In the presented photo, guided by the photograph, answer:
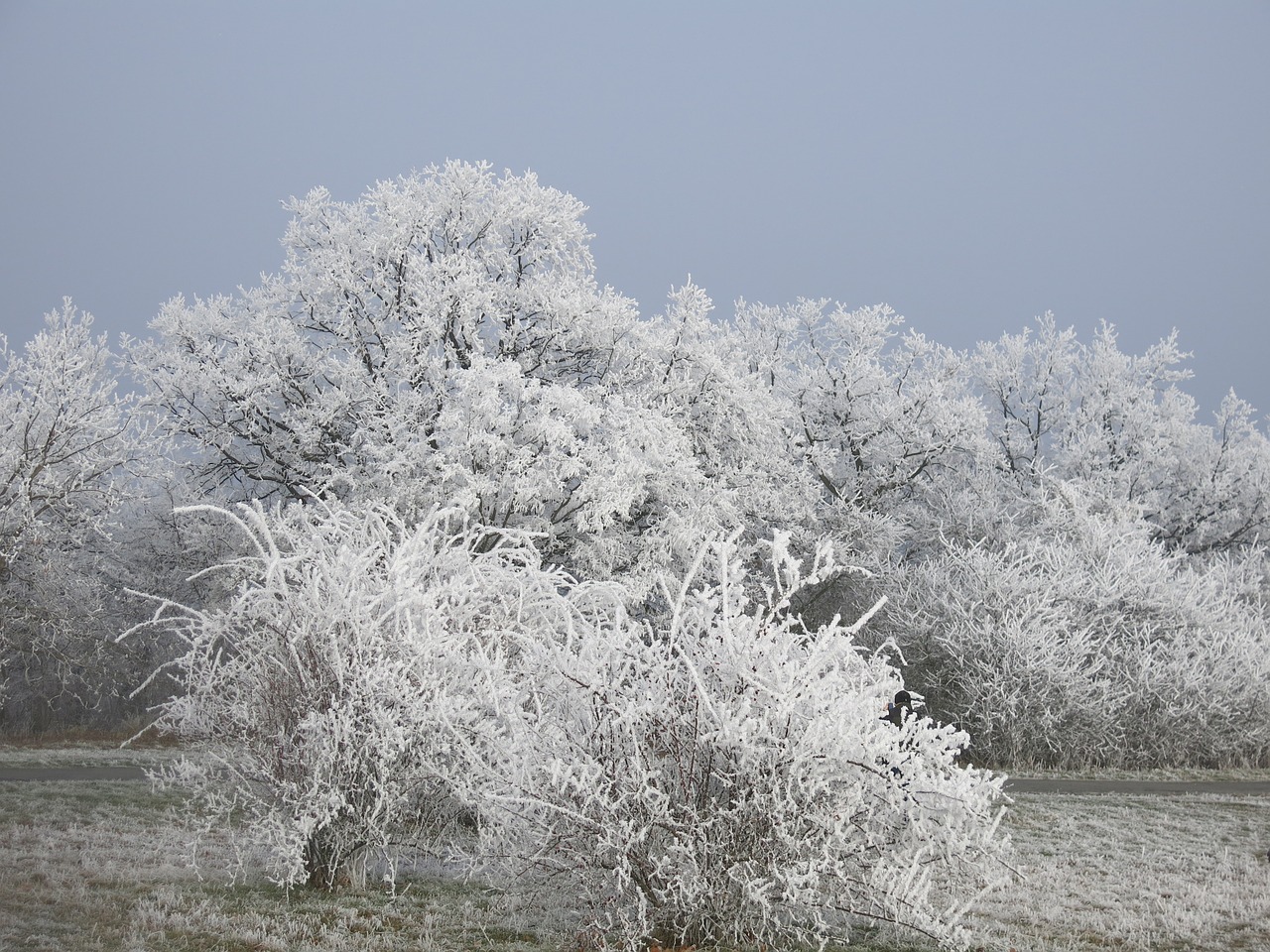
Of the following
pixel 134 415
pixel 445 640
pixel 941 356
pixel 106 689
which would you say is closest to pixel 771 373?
pixel 941 356

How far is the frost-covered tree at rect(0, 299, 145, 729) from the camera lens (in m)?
17.2

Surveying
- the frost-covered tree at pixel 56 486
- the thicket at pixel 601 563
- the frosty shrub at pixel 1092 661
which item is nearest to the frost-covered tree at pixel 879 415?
the thicket at pixel 601 563

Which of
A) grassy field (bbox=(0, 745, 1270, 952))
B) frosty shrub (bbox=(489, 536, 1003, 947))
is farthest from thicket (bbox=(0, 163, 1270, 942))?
grassy field (bbox=(0, 745, 1270, 952))

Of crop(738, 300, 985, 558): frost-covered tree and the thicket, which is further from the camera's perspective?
crop(738, 300, 985, 558): frost-covered tree

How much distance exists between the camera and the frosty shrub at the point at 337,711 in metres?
7.23

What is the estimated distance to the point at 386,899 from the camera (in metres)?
7.58

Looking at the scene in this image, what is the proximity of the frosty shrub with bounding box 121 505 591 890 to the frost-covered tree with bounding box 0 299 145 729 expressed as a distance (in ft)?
34.0

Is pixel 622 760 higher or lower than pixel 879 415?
lower

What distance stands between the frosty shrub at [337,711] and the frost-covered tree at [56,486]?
1037 cm

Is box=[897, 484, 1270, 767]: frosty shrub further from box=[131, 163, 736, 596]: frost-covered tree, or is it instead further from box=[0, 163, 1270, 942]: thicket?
box=[131, 163, 736, 596]: frost-covered tree

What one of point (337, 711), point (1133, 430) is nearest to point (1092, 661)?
point (1133, 430)

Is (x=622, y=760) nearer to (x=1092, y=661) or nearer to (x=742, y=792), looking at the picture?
(x=742, y=792)

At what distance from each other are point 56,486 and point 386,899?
13491mm

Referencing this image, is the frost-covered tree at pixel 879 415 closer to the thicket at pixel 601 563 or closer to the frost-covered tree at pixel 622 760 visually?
the thicket at pixel 601 563
